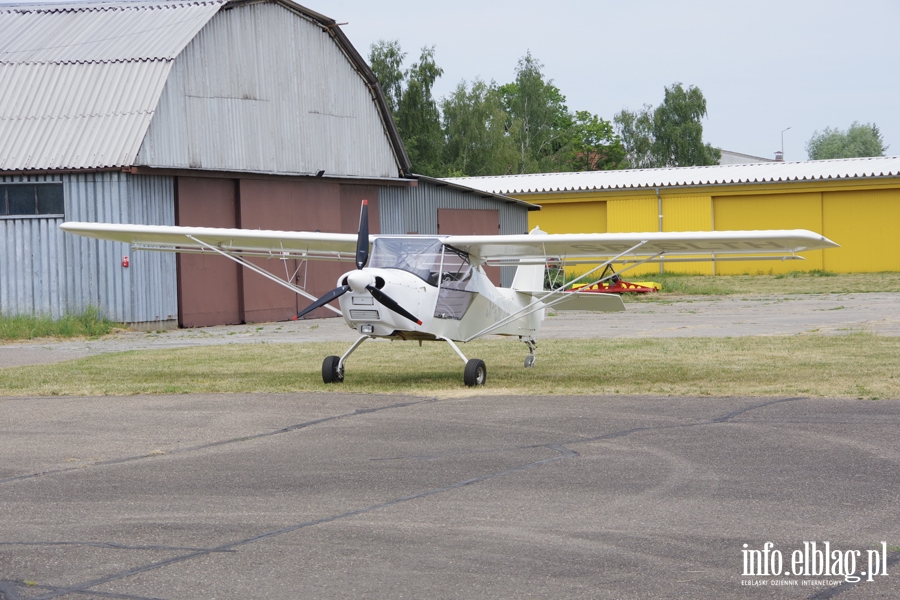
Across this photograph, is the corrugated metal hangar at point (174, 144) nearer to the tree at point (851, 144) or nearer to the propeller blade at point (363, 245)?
the propeller blade at point (363, 245)

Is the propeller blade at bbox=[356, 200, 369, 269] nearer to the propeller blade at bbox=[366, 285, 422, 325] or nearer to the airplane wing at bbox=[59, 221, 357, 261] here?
the propeller blade at bbox=[366, 285, 422, 325]

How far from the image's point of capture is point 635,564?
5633 millimetres

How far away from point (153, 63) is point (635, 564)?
72.9 feet

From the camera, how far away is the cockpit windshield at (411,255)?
1420 cm

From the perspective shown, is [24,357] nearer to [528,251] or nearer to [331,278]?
[528,251]

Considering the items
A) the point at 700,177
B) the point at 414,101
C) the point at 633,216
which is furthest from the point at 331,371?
the point at 414,101

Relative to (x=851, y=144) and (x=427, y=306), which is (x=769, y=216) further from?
(x=851, y=144)

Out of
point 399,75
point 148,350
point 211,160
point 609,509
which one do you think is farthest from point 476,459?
point 399,75

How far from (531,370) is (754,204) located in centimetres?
3053

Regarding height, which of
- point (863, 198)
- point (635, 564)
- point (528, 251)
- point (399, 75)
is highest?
point (399, 75)

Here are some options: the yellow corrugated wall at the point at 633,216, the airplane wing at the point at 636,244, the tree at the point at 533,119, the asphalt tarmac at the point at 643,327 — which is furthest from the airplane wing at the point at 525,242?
the tree at the point at 533,119

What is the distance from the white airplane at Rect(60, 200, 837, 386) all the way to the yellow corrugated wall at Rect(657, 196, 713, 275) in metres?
28.2

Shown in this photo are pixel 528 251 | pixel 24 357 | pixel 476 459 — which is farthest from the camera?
pixel 24 357

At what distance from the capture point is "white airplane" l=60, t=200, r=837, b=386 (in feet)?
44.2
